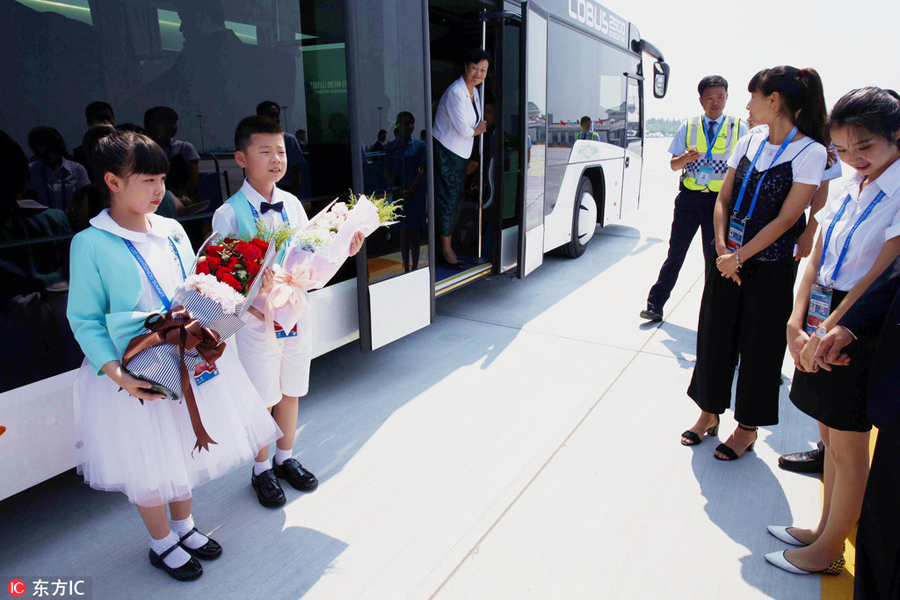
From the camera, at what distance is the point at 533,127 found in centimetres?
547

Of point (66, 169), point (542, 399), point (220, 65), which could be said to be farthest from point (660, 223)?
point (66, 169)

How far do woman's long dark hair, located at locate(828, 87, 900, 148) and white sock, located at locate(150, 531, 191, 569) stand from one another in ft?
9.53

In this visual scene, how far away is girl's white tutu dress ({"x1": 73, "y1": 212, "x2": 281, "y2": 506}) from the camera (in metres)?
1.99

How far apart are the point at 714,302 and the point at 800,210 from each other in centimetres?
60

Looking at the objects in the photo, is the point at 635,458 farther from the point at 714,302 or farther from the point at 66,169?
the point at 66,169

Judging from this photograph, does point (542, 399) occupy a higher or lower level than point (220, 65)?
lower

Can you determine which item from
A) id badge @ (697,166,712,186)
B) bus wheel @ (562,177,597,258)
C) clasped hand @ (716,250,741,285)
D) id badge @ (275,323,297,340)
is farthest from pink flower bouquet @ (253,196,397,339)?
bus wheel @ (562,177,597,258)

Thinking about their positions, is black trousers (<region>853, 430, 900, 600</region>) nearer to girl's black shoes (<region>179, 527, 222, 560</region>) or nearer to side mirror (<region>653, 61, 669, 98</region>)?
girl's black shoes (<region>179, 527, 222, 560</region>)

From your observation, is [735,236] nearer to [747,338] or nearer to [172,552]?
[747,338]

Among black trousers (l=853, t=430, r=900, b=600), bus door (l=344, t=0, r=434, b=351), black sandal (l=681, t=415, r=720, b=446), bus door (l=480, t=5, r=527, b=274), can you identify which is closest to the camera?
black trousers (l=853, t=430, r=900, b=600)

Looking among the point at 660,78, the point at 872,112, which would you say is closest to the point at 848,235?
the point at 872,112

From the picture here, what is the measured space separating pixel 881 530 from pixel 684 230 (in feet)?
11.4

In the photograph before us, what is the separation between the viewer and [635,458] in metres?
3.09

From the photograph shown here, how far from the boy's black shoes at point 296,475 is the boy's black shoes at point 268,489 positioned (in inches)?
3.0
